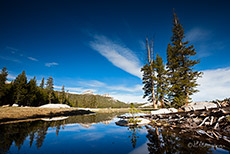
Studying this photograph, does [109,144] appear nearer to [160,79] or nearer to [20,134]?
[20,134]

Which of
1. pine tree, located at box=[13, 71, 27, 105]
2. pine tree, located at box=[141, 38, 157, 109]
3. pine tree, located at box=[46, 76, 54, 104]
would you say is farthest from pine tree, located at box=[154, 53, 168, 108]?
pine tree, located at box=[46, 76, 54, 104]

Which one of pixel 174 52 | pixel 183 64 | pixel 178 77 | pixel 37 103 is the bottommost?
pixel 37 103

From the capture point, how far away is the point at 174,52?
22016 mm

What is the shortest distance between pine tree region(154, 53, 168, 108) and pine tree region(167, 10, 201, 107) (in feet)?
9.13

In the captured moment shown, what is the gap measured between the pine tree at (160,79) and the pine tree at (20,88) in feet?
183

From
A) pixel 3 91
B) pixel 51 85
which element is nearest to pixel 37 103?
pixel 51 85

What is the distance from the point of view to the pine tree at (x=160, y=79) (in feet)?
76.1

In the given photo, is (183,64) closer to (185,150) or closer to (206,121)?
(206,121)

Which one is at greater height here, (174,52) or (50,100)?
(174,52)

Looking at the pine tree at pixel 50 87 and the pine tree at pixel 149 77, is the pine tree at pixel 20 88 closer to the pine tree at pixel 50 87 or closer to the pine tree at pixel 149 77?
the pine tree at pixel 50 87

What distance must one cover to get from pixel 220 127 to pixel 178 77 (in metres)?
14.9

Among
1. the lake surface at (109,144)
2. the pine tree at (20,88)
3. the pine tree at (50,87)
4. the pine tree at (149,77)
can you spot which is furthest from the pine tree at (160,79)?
the pine tree at (50,87)

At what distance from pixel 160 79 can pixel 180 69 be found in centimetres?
568

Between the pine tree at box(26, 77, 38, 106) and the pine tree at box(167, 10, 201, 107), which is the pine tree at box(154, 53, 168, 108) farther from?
the pine tree at box(26, 77, 38, 106)
